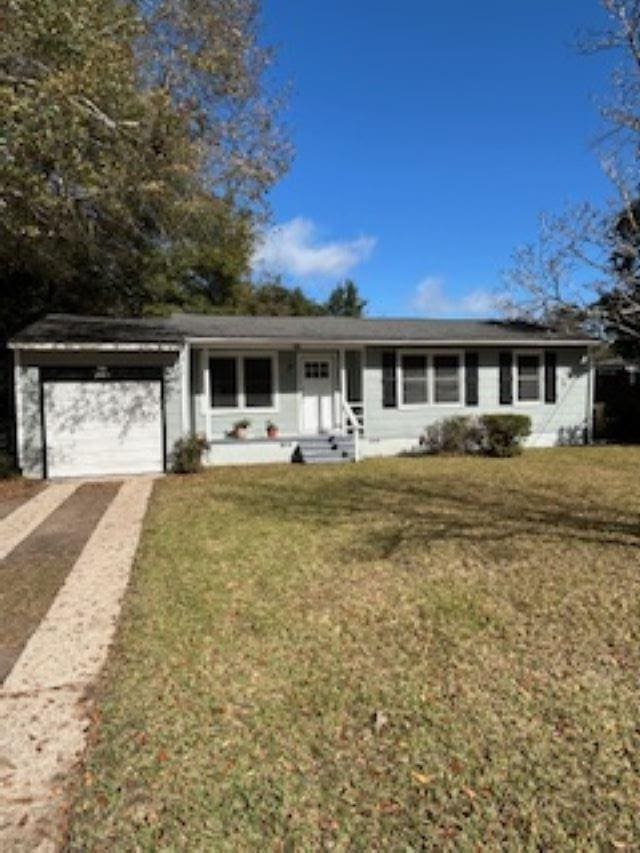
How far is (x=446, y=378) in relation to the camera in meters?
16.0

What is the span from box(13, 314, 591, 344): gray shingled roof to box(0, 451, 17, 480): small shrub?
92.4 inches

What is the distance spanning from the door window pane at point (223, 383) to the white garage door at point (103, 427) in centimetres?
190

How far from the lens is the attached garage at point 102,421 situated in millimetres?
12039

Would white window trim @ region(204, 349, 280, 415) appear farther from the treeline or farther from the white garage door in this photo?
the treeline

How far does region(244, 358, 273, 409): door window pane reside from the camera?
14.6 m

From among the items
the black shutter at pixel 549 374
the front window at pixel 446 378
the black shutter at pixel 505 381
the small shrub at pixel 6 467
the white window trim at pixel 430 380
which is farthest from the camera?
the black shutter at pixel 549 374

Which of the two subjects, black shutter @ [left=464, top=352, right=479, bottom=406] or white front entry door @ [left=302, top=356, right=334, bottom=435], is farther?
black shutter @ [left=464, top=352, right=479, bottom=406]

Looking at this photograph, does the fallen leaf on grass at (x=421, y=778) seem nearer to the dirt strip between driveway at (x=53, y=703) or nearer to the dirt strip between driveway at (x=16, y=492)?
the dirt strip between driveway at (x=53, y=703)

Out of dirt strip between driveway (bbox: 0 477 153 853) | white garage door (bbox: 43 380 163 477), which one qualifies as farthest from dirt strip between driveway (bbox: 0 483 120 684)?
white garage door (bbox: 43 380 163 477)

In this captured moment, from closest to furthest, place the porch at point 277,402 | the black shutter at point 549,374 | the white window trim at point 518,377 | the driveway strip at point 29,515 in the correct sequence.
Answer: the driveway strip at point 29,515 → the porch at point 277,402 → the white window trim at point 518,377 → the black shutter at point 549,374

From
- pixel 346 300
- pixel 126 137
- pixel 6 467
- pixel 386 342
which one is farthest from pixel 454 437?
pixel 346 300

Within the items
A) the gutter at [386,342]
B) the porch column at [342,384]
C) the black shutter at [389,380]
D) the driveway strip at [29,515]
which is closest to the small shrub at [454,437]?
the black shutter at [389,380]

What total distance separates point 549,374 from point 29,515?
45.4ft

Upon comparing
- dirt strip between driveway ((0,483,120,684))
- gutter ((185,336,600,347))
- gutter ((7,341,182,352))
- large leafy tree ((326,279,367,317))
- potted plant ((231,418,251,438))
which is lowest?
dirt strip between driveway ((0,483,120,684))
